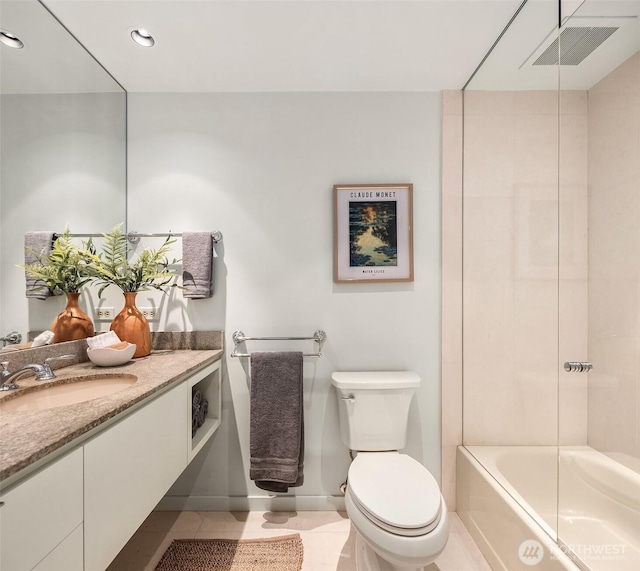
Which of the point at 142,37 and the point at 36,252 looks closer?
the point at 36,252

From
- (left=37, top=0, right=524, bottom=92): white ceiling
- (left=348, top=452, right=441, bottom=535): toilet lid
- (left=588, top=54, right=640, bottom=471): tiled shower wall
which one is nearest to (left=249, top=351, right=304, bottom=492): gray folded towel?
(left=348, top=452, right=441, bottom=535): toilet lid

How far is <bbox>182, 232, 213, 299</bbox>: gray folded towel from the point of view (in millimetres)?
1789

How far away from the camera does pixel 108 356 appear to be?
1426 mm

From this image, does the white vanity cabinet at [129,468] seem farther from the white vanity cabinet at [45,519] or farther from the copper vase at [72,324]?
the copper vase at [72,324]

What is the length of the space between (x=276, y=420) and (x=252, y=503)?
53cm

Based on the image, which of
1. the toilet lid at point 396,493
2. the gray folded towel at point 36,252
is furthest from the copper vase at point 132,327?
the toilet lid at point 396,493

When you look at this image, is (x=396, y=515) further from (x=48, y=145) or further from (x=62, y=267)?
(x=48, y=145)

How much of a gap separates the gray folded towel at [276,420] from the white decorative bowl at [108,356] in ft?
1.88

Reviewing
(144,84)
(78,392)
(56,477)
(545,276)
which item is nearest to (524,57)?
(545,276)

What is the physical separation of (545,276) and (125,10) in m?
1.99

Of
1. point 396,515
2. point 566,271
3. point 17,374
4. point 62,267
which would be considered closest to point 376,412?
point 396,515

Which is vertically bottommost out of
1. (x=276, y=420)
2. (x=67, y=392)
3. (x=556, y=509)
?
(x=556, y=509)

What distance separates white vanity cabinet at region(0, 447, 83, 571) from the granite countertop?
3cm

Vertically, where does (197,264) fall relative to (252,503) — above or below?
above
